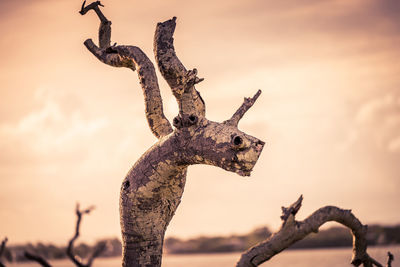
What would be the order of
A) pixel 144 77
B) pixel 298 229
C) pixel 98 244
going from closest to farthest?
pixel 298 229 < pixel 144 77 < pixel 98 244

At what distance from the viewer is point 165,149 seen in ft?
23.1

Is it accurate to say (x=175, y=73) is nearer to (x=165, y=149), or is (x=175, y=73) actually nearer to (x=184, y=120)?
(x=184, y=120)

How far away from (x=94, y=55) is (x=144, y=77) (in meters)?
1.23

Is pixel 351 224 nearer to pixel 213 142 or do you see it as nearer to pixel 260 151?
pixel 260 151

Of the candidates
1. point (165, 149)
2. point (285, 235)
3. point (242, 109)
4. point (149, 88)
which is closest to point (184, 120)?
point (165, 149)

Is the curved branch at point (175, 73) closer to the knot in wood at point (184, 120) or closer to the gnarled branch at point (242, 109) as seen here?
the knot in wood at point (184, 120)

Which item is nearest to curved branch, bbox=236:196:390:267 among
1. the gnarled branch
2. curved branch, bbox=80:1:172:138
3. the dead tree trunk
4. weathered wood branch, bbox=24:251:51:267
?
the dead tree trunk

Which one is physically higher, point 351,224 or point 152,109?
point 152,109

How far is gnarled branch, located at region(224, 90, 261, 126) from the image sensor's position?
22.1 ft

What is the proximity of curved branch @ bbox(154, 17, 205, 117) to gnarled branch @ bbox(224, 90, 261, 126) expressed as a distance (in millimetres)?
370

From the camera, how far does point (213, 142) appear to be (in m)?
6.50

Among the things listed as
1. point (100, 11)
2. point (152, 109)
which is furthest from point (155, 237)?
point (100, 11)

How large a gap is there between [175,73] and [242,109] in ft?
2.85

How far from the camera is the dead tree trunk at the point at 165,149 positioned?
21.2 ft
